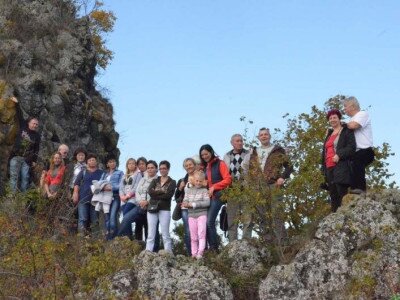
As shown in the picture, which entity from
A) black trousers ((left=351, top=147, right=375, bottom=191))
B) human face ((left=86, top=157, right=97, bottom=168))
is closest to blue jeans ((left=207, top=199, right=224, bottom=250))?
black trousers ((left=351, top=147, right=375, bottom=191))

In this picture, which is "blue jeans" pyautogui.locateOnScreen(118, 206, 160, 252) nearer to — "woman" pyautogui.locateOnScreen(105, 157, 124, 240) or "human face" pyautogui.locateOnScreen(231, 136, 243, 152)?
"woman" pyautogui.locateOnScreen(105, 157, 124, 240)

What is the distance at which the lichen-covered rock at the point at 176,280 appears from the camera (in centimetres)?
1114

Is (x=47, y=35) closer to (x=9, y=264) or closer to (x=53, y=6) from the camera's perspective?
(x=53, y=6)

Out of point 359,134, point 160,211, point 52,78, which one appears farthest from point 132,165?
point 52,78

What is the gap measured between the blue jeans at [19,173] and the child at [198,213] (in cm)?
510

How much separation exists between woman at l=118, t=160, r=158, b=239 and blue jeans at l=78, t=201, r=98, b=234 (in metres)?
0.90

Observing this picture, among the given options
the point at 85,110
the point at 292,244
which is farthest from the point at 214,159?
the point at 85,110

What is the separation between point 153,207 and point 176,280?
2.19 m

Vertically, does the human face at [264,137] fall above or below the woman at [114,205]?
above

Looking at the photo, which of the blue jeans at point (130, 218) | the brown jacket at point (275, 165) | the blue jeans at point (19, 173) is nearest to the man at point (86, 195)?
the blue jeans at point (130, 218)

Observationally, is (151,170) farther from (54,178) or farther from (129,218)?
(54,178)

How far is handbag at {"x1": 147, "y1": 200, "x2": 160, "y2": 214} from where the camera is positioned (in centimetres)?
1316

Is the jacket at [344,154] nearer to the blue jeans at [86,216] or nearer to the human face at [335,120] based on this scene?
the human face at [335,120]

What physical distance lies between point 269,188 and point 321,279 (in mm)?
2025
